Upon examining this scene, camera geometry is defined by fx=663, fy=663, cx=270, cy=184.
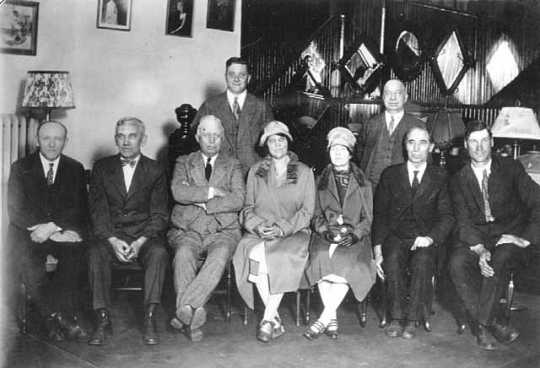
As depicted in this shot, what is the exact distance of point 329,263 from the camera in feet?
12.7

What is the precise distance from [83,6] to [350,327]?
328cm

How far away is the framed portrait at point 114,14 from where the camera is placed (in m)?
5.38

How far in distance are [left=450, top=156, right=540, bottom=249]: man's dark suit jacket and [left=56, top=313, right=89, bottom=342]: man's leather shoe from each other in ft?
7.31

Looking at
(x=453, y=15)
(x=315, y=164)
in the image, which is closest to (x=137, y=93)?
(x=315, y=164)

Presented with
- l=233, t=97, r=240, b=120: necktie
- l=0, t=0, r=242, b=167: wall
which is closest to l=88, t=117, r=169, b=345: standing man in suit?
l=233, t=97, r=240, b=120: necktie

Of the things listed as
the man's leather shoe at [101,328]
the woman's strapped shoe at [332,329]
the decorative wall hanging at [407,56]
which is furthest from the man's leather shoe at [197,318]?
the decorative wall hanging at [407,56]

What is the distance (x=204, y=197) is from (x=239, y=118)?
30.6 inches

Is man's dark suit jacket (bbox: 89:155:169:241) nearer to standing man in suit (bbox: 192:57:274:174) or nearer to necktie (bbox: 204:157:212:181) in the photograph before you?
necktie (bbox: 204:157:212:181)

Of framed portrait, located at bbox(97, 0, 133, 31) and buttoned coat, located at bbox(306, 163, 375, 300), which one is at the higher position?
framed portrait, located at bbox(97, 0, 133, 31)

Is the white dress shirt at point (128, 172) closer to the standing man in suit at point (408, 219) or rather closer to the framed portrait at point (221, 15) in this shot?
the standing man in suit at point (408, 219)

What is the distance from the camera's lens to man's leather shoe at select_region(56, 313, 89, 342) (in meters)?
3.63

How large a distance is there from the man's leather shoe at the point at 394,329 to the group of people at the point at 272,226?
1cm

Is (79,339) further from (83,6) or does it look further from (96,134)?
(83,6)

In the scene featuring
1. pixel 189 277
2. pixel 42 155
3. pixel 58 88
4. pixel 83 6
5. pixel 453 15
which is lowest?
pixel 189 277
